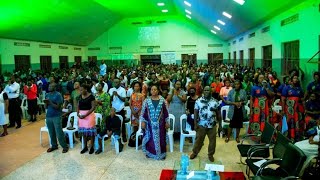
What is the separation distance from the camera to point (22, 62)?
17688mm

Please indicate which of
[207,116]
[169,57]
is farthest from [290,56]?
[169,57]

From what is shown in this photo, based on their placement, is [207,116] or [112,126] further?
[112,126]

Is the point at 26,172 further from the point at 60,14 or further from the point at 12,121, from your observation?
the point at 60,14

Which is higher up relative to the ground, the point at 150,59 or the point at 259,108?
the point at 150,59

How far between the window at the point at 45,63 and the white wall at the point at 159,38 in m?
6.38

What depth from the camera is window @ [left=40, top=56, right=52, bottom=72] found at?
1980 cm

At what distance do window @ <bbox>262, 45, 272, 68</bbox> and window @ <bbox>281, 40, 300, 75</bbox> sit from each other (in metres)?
1.75

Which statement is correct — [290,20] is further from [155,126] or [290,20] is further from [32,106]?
[32,106]

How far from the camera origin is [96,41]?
26.6m

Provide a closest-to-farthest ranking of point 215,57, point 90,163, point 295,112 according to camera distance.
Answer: point 90,163
point 295,112
point 215,57

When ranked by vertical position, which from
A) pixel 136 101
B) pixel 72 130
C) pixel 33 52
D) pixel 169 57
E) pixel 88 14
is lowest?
pixel 72 130

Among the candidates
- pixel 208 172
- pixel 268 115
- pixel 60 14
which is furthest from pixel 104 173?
pixel 60 14

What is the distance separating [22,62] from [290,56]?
1454cm

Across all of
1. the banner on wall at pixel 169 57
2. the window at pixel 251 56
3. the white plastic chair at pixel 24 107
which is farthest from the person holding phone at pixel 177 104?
the banner on wall at pixel 169 57
